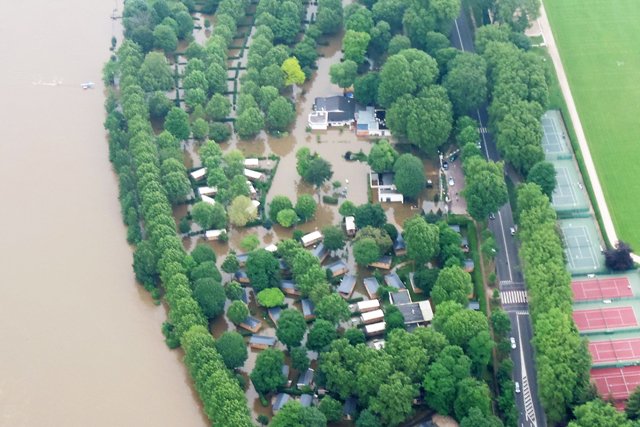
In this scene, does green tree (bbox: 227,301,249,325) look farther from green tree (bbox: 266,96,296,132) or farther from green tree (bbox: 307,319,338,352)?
green tree (bbox: 266,96,296,132)

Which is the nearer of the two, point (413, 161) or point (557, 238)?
point (557, 238)

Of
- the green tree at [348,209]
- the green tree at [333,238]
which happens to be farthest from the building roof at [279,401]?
the green tree at [348,209]

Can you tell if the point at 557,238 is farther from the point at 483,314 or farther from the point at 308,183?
the point at 308,183

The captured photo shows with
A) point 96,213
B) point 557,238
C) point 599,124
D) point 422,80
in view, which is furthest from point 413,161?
point 96,213

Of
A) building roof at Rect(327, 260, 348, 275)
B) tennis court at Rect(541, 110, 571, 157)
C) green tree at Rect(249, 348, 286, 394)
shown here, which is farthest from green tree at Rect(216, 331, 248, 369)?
tennis court at Rect(541, 110, 571, 157)

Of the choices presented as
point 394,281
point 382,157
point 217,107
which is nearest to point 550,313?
point 394,281

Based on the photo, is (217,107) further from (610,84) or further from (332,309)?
(610,84)
